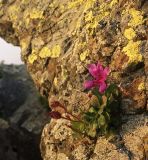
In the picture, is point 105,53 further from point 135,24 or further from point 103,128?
point 103,128

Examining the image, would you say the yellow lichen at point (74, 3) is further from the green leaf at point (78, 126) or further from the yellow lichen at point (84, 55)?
the green leaf at point (78, 126)

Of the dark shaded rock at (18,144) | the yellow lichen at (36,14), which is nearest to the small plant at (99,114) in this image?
the yellow lichen at (36,14)

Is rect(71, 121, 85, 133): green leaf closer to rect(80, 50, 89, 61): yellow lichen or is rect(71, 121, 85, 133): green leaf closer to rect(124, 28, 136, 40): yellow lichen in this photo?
rect(80, 50, 89, 61): yellow lichen

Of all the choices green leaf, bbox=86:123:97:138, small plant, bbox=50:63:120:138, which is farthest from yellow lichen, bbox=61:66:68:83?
green leaf, bbox=86:123:97:138

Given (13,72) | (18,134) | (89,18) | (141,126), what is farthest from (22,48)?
(13,72)

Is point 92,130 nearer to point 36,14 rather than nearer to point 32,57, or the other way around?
point 32,57

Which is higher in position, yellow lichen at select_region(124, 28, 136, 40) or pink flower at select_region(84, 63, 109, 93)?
yellow lichen at select_region(124, 28, 136, 40)
